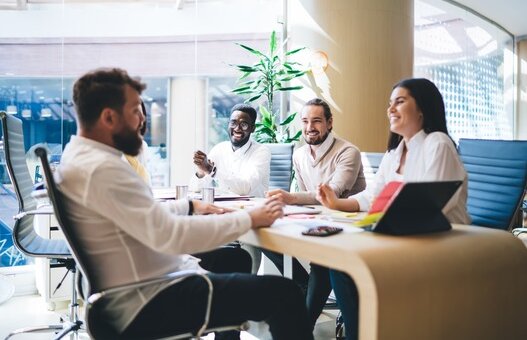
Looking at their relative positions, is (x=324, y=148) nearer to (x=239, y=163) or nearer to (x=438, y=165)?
(x=239, y=163)

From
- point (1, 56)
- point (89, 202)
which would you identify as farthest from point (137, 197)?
point (1, 56)

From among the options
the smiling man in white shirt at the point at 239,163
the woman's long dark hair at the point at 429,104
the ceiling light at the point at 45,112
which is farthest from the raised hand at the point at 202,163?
the ceiling light at the point at 45,112

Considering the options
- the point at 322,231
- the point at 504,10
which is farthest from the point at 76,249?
the point at 504,10

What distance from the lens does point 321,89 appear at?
5074 mm

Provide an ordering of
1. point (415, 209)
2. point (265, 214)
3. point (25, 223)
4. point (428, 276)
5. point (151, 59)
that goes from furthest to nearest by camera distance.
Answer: point (151, 59) → point (25, 223) → point (265, 214) → point (415, 209) → point (428, 276)

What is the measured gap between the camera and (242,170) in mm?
3650

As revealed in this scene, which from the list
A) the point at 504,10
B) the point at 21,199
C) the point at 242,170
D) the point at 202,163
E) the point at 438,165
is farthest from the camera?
the point at 504,10

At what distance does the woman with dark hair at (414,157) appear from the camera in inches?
Result: 75.5

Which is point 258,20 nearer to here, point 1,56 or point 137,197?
point 1,56

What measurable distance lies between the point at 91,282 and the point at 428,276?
3.11 feet

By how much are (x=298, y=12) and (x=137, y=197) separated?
416 centimetres

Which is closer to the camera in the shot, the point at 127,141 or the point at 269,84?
the point at 127,141

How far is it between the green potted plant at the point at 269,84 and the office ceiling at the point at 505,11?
3.48 metres

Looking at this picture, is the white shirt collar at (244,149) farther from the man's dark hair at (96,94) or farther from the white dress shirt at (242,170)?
the man's dark hair at (96,94)
